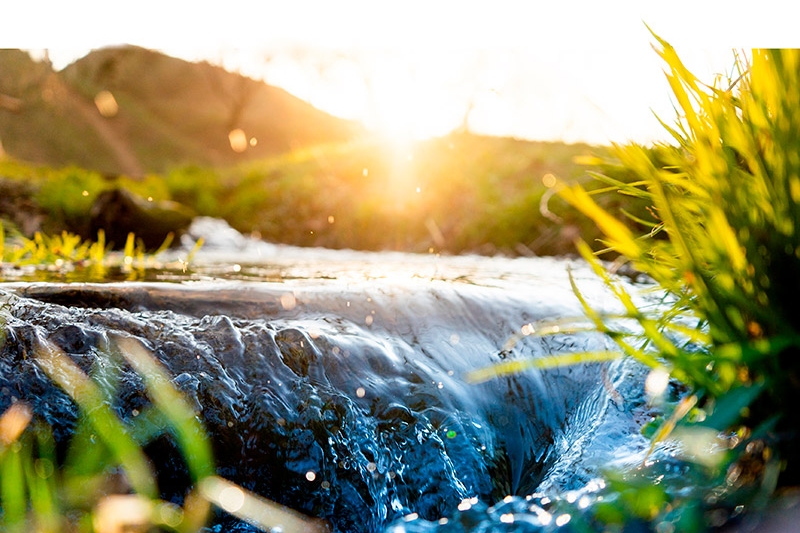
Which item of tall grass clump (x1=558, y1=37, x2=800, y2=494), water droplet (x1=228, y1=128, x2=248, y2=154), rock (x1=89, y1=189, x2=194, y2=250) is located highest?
tall grass clump (x1=558, y1=37, x2=800, y2=494)

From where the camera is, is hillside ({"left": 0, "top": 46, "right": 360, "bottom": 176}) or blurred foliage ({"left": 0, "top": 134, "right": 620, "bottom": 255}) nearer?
blurred foliage ({"left": 0, "top": 134, "right": 620, "bottom": 255})

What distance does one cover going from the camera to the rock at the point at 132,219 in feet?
22.2

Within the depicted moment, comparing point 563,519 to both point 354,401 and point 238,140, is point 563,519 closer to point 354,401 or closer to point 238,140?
point 354,401

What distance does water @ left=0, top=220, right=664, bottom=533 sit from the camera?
4.46 ft

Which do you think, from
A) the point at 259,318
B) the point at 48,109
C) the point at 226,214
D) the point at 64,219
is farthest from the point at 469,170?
the point at 48,109

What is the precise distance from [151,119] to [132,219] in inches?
938

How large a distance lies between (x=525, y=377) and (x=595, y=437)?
337 mm

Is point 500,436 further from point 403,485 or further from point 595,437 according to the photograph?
point 403,485

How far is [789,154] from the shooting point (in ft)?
2.91

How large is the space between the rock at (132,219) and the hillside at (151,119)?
20.4m

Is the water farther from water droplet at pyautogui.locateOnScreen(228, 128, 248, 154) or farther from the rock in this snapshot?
water droplet at pyautogui.locateOnScreen(228, 128, 248, 154)

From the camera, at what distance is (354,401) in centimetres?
158

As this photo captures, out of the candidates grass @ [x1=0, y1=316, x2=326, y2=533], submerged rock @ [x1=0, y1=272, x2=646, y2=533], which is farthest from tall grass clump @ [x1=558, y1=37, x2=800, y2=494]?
grass @ [x1=0, y1=316, x2=326, y2=533]

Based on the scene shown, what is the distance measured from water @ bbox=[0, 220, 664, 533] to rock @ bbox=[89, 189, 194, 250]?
16.9 feet
